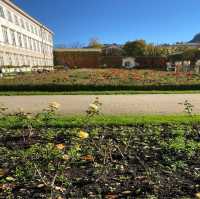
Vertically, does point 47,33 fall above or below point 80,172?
above

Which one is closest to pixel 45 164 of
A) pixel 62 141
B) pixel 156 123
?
pixel 62 141

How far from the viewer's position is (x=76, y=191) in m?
4.17

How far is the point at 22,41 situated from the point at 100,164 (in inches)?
2064

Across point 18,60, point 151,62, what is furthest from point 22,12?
point 151,62

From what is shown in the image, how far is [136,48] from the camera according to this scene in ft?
246

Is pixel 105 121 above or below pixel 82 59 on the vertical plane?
below

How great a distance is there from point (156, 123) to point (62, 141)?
8.94ft

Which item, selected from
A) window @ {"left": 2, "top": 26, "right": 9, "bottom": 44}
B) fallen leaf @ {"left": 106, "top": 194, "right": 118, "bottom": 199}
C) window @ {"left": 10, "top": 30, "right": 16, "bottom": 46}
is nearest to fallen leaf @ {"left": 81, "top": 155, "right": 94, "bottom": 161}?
fallen leaf @ {"left": 106, "top": 194, "right": 118, "bottom": 199}

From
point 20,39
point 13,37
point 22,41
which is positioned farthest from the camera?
point 22,41

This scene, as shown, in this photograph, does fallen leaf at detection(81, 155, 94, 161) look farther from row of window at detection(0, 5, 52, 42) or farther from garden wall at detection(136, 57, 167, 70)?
garden wall at detection(136, 57, 167, 70)

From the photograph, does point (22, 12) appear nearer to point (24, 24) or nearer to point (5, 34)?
point (24, 24)

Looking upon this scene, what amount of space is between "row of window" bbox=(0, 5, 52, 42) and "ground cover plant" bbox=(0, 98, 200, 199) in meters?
41.3

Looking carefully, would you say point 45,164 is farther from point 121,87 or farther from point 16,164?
point 121,87

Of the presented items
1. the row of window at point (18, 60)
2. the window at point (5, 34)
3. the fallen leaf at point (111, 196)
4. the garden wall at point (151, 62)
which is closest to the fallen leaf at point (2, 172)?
the fallen leaf at point (111, 196)
